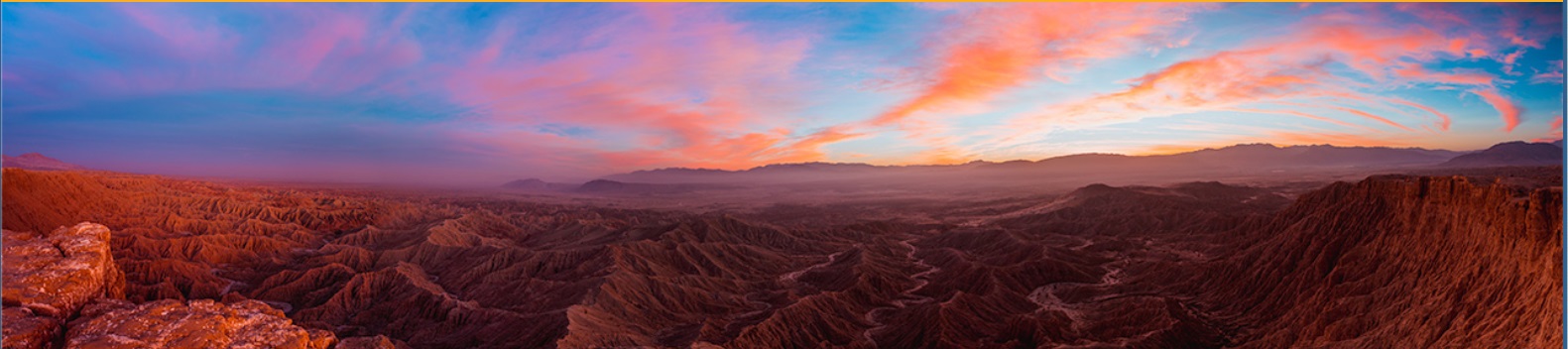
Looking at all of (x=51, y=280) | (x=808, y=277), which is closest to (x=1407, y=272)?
(x=808, y=277)

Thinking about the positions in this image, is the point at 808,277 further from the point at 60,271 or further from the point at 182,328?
the point at 60,271

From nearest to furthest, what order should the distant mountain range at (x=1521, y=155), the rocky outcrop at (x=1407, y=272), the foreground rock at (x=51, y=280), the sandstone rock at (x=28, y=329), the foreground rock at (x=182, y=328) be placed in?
the distant mountain range at (x=1521, y=155), the sandstone rock at (x=28, y=329), the foreground rock at (x=182, y=328), the foreground rock at (x=51, y=280), the rocky outcrop at (x=1407, y=272)

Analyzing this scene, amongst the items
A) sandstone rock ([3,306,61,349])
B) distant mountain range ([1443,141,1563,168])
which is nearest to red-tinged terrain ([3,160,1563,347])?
sandstone rock ([3,306,61,349])

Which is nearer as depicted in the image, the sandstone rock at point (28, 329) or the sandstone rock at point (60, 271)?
the sandstone rock at point (28, 329)

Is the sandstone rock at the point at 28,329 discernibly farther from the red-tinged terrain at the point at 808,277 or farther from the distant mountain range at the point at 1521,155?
the distant mountain range at the point at 1521,155

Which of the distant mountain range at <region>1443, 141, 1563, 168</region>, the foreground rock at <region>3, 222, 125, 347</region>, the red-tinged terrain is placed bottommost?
the red-tinged terrain

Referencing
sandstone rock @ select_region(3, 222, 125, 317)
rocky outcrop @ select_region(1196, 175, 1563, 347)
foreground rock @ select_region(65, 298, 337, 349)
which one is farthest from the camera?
rocky outcrop @ select_region(1196, 175, 1563, 347)

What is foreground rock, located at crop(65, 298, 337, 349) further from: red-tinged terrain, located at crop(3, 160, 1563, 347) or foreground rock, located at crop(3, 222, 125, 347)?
foreground rock, located at crop(3, 222, 125, 347)

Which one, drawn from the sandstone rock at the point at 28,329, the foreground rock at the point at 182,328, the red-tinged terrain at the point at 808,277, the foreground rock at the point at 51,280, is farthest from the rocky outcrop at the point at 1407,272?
the foreground rock at the point at 51,280
